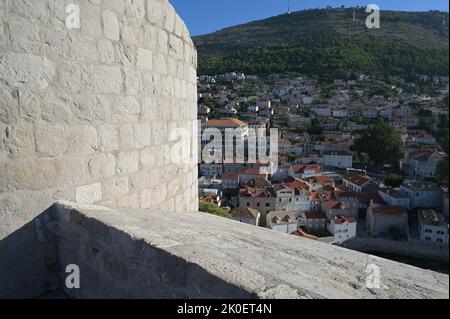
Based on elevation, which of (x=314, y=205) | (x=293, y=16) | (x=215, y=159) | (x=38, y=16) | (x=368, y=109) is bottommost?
(x=314, y=205)

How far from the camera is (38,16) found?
194 cm

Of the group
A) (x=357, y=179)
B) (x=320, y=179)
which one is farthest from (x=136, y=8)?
(x=357, y=179)

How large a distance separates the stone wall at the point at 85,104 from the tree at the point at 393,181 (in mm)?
30468

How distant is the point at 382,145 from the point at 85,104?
3141cm

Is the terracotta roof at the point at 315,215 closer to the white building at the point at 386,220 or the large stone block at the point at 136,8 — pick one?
the white building at the point at 386,220

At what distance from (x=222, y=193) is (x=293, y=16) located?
263ft

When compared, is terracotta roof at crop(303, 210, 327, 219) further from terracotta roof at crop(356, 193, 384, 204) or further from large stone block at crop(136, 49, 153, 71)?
large stone block at crop(136, 49, 153, 71)

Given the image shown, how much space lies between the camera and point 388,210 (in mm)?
25297

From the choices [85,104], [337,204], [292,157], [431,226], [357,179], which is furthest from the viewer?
[292,157]

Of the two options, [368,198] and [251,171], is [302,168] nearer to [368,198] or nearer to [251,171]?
[251,171]

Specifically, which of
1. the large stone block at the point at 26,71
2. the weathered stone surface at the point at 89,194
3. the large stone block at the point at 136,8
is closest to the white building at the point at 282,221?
the large stone block at the point at 136,8

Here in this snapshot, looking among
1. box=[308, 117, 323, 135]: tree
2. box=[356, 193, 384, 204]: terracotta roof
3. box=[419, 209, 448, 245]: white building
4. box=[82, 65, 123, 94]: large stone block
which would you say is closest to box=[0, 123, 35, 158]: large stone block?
box=[82, 65, 123, 94]: large stone block
